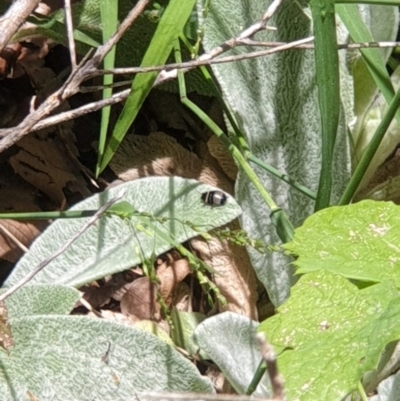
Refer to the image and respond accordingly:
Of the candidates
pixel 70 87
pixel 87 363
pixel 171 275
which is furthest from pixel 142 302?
pixel 70 87

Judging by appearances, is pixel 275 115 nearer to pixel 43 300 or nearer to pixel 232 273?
pixel 232 273

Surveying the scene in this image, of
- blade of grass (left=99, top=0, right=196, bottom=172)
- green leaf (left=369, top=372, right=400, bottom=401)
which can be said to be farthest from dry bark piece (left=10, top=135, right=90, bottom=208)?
green leaf (left=369, top=372, right=400, bottom=401)

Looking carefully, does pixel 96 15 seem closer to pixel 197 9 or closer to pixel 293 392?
pixel 197 9

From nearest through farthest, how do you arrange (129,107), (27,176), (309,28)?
(129,107)
(309,28)
(27,176)

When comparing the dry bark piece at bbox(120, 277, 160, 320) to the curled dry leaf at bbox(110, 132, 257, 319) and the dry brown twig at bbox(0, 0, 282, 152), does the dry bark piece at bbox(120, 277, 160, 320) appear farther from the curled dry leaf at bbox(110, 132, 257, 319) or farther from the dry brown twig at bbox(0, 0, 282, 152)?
the dry brown twig at bbox(0, 0, 282, 152)

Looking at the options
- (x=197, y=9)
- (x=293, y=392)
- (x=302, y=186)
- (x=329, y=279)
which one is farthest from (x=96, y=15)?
(x=293, y=392)

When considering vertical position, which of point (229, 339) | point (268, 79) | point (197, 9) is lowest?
point (229, 339)
